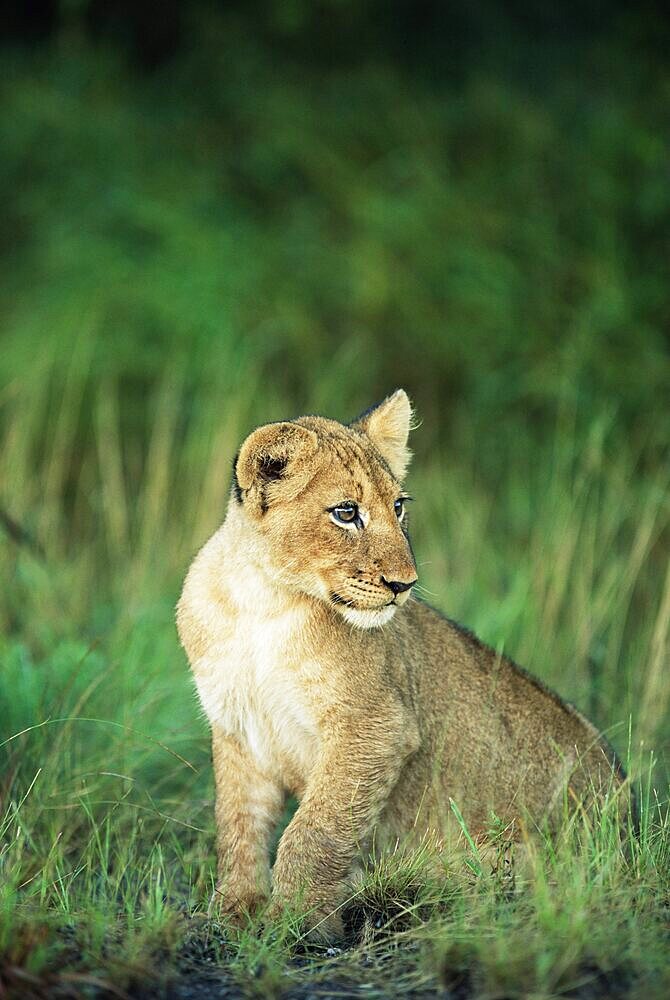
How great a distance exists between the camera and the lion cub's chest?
14.3ft

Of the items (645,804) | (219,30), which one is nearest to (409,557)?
(645,804)

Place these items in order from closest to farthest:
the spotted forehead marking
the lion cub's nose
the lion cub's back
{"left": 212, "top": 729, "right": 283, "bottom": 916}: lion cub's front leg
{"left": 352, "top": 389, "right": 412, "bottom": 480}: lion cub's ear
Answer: the lion cub's nose, {"left": 212, "top": 729, "right": 283, "bottom": 916}: lion cub's front leg, the spotted forehead marking, the lion cub's back, {"left": 352, "top": 389, "right": 412, "bottom": 480}: lion cub's ear

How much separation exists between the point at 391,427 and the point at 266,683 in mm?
1199

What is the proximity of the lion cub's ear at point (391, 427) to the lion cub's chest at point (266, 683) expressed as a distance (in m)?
0.85

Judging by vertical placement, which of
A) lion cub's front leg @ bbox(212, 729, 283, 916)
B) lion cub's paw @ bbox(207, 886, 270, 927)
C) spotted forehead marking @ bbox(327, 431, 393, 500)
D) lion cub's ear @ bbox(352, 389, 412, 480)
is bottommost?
lion cub's paw @ bbox(207, 886, 270, 927)

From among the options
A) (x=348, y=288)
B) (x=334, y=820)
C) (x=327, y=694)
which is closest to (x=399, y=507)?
(x=327, y=694)

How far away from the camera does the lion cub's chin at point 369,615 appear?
4.30m

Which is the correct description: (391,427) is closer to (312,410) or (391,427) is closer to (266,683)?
(266,683)

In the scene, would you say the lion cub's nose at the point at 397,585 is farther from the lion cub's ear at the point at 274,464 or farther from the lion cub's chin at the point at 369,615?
the lion cub's ear at the point at 274,464

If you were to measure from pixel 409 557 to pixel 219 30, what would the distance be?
9.21 metres

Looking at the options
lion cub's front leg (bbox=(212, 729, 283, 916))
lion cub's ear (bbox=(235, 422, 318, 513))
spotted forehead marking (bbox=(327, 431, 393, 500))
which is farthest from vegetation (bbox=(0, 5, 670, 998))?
lion cub's ear (bbox=(235, 422, 318, 513))

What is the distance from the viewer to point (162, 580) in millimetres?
7262

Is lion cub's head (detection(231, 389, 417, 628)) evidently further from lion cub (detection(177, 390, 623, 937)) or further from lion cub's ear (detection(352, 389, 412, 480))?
lion cub's ear (detection(352, 389, 412, 480))

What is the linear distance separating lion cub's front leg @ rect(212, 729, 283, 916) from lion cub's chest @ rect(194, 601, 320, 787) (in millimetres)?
106
